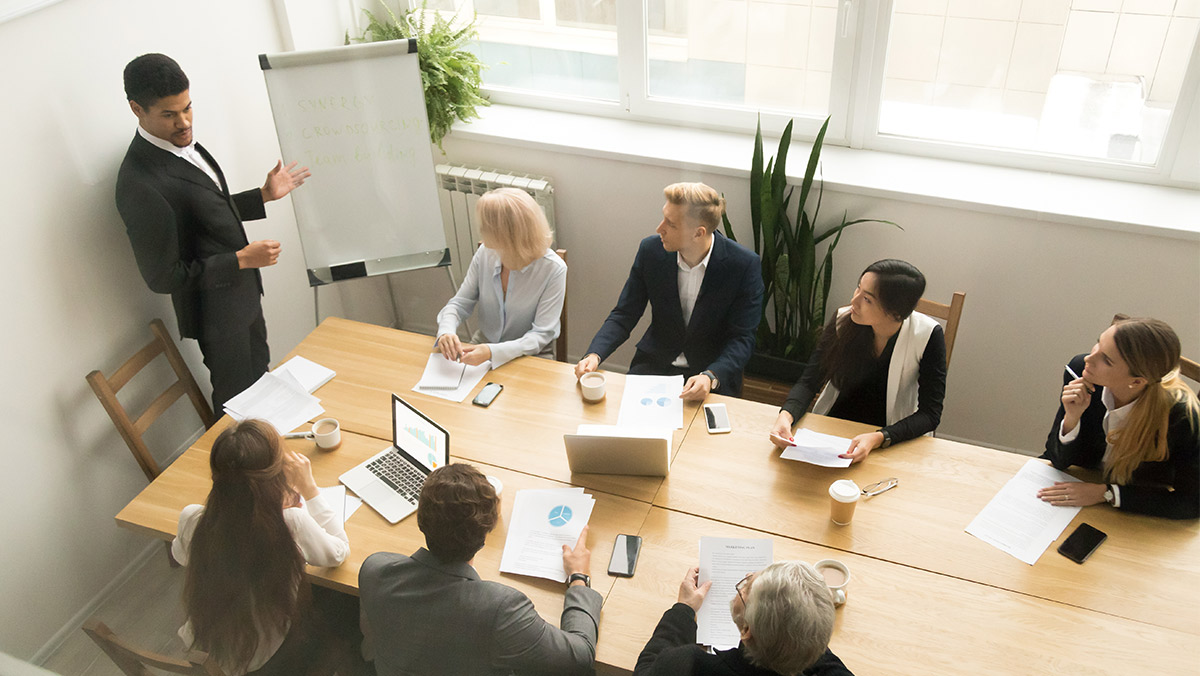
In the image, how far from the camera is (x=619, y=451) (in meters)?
2.31

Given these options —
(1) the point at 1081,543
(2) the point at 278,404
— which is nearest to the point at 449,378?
(2) the point at 278,404

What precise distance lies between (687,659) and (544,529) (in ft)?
2.05

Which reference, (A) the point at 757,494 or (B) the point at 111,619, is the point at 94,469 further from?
(A) the point at 757,494

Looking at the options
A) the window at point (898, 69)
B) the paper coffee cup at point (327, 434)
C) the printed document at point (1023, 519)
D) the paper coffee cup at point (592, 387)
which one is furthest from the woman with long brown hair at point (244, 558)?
the window at point (898, 69)

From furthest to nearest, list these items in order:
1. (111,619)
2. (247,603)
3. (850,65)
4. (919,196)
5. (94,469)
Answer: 1. (850,65)
2. (919,196)
3. (94,469)
4. (111,619)
5. (247,603)

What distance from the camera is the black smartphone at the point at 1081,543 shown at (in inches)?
81.6

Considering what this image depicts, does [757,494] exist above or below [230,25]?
below

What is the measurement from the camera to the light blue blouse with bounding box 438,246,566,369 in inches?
122

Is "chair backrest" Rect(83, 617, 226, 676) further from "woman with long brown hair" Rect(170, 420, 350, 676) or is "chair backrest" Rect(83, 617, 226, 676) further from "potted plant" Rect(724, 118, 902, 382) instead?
"potted plant" Rect(724, 118, 902, 382)

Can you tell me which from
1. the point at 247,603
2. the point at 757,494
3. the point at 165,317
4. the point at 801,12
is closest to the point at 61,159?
the point at 165,317

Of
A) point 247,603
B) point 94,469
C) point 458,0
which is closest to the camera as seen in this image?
point 247,603

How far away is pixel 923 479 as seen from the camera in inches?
91.7

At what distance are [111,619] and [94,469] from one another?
610mm

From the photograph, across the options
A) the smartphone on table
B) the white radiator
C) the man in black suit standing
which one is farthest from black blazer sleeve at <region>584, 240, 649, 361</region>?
the man in black suit standing
